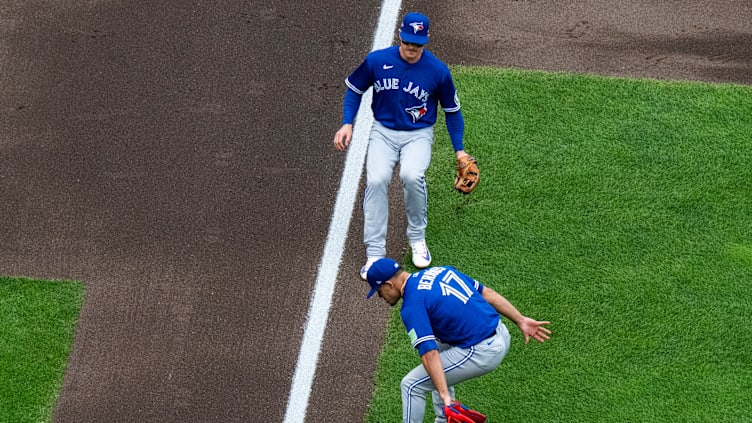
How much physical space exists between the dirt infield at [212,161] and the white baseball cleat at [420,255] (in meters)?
0.21

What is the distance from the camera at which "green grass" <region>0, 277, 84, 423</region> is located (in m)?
6.95

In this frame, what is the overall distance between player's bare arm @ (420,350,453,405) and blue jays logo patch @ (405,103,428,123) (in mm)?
2121

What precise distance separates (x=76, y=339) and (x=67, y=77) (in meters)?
2.65

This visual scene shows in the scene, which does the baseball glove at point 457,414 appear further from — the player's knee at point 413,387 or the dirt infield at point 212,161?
the dirt infield at point 212,161

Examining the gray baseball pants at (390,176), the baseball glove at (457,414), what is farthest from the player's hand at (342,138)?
the baseball glove at (457,414)

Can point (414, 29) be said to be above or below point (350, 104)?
above

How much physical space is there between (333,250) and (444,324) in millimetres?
1936

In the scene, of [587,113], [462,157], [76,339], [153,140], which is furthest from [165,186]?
[587,113]

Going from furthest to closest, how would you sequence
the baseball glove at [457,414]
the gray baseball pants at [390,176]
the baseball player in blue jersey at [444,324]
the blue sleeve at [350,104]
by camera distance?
the blue sleeve at [350,104] → the gray baseball pants at [390,176] → the baseball player in blue jersey at [444,324] → the baseball glove at [457,414]

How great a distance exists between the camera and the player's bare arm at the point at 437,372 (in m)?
5.70

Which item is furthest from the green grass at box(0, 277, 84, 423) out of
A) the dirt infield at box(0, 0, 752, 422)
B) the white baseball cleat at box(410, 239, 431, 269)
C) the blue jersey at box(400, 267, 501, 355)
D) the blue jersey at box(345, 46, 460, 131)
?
the blue jersey at box(400, 267, 501, 355)

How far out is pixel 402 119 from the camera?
716 cm

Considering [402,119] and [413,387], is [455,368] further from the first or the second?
[402,119]

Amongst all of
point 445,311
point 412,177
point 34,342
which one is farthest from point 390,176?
point 34,342
